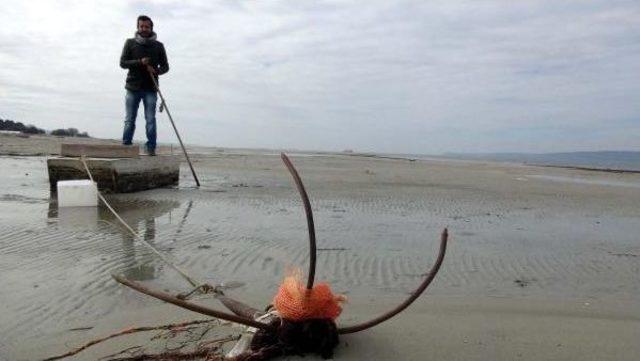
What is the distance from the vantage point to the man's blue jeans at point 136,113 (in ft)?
26.4

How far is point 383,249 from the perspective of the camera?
13.8 feet

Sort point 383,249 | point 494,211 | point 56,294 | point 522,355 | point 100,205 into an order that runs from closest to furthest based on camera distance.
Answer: point 522,355 < point 56,294 < point 383,249 < point 100,205 < point 494,211

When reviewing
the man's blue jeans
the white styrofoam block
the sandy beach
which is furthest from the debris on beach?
the man's blue jeans

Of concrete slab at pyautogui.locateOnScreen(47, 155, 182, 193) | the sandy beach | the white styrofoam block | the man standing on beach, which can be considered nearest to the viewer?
the sandy beach

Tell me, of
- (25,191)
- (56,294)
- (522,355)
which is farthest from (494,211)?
(25,191)

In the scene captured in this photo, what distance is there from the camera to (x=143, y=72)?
809 cm

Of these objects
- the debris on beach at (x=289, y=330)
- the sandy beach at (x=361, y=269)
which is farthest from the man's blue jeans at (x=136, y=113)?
the debris on beach at (x=289, y=330)

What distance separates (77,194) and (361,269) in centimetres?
372

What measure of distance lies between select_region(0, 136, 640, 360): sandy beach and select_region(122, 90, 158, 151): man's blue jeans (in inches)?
59.2

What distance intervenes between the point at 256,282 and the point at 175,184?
5.71 metres

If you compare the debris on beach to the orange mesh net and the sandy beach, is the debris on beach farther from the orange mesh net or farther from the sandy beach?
the sandy beach

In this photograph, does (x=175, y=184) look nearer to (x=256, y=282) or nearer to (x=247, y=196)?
(x=247, y=196)

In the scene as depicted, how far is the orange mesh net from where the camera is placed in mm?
1838

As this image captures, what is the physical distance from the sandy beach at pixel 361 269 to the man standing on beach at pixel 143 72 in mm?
1642
